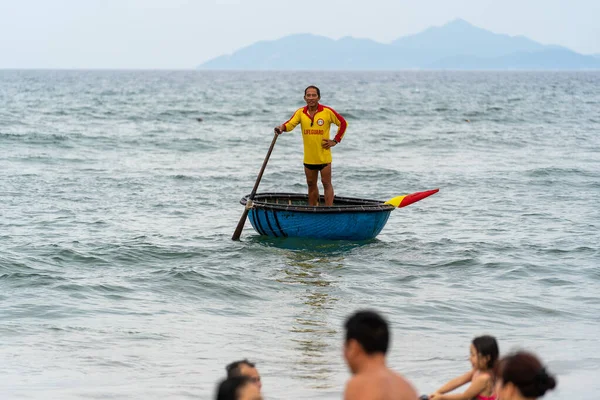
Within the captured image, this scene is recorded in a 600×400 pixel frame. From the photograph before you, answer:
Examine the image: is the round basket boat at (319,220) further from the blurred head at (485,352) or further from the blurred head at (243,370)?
the blurred head at (243,370)

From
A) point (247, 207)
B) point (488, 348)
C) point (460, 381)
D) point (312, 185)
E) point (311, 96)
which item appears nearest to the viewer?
point (488, 348)

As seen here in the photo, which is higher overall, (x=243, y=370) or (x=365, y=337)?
Answer: (x=365, y=337)

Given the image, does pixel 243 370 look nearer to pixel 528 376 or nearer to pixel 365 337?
pixel 365 337

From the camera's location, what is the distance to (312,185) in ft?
43.0

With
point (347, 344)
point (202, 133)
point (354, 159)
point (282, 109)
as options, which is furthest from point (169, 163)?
point (282, 109)

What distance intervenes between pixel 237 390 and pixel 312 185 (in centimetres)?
939

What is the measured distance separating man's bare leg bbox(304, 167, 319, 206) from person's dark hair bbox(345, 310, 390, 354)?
9012mm

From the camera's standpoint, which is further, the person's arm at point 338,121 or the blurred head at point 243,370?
the person's arm at point 338,121

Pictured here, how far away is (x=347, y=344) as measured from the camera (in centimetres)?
393

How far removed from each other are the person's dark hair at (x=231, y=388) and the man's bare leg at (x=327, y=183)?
904 cm

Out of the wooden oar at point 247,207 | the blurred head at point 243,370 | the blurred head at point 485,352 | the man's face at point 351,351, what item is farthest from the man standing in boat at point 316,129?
the man's face at point 351,351

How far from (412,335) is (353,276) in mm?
2802

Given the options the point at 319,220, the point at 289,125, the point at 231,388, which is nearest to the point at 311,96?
the point at 289,125

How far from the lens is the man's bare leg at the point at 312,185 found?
42.5 feet
